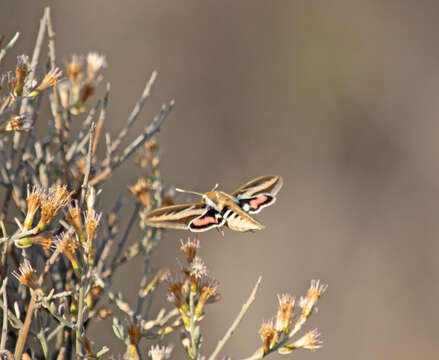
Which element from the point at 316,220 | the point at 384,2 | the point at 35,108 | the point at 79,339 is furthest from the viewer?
the point at 384,2

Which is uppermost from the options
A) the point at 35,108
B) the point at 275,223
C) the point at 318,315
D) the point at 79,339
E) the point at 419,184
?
the point at 419,184

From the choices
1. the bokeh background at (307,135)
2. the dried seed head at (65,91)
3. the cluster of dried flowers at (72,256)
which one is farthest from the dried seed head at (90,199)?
the bokeh background at (307,135)

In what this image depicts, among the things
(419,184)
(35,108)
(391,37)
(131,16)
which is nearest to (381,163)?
(419,184)

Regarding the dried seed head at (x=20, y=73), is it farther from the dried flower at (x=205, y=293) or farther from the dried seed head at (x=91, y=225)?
the dried flower at (x=205, y=293)

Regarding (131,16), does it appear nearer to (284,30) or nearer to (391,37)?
(284,30)

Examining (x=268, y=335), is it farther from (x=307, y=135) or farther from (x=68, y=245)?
(x=307, y=135)

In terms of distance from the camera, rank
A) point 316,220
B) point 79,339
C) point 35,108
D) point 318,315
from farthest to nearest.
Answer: point 316,220 → point 318,315 → point 35,108 → point 79,339

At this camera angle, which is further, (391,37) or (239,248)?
(391,37)
